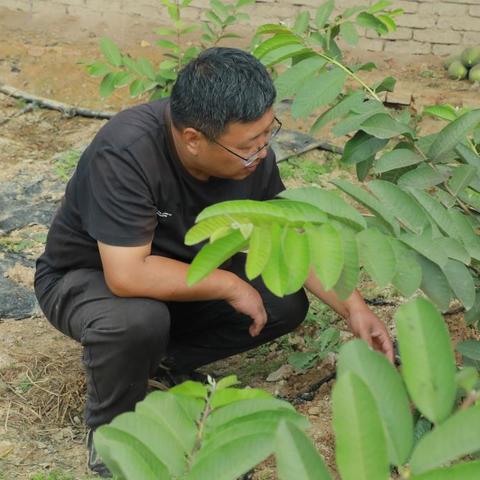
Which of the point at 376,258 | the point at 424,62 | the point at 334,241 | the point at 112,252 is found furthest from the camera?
the point at 424,62

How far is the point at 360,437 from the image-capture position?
0.98 m

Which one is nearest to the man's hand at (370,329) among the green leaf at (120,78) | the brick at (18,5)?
the green leaf at (120,78)

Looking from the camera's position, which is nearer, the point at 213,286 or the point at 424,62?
the point at 213,286

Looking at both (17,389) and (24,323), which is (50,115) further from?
(17,389)

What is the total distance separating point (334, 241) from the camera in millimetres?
1384

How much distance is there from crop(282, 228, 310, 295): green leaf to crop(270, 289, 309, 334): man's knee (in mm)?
1604

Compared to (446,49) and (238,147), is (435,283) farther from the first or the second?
(446,49)

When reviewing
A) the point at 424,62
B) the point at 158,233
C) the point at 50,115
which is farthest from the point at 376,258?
the point at 424,62

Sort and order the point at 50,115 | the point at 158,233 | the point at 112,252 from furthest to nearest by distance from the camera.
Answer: the point at 50,115, the point at 158,233, the point at 112,252

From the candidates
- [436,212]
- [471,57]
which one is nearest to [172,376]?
[436,212]

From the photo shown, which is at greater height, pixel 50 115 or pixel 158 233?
pixel 158 233

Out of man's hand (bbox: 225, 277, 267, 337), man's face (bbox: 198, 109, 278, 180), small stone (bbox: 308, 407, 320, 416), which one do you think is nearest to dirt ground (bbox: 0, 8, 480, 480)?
small stone (bbox: 308, 407, 320, 416)

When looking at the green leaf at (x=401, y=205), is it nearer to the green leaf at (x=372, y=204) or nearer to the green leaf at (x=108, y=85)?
the green leaf at (x=372, y=204)

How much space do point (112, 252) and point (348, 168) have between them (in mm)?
2500
